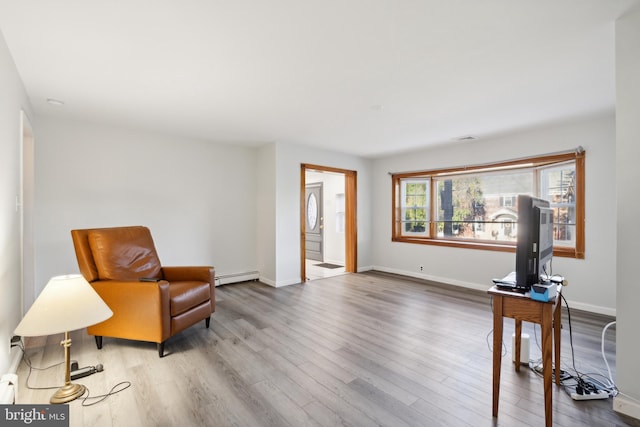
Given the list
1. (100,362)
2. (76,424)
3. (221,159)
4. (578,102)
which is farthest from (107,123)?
(578,102)

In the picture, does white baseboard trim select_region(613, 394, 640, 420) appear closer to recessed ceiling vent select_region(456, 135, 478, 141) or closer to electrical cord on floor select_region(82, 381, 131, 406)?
electrical cord on floor select_region(82, 381, 131, 406)

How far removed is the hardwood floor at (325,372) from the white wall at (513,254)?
490 mm

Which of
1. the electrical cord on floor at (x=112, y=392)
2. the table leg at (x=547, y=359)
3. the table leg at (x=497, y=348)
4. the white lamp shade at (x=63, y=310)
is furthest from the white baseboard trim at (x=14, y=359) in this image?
the table leg at (x=547, y=359)

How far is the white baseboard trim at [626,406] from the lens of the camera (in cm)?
174

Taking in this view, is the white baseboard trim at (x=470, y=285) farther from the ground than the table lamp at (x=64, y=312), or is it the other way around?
the table lamp at (x=64, y=312)

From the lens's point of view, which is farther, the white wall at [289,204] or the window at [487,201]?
the white wall at [289,204]

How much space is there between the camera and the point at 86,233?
2801mm

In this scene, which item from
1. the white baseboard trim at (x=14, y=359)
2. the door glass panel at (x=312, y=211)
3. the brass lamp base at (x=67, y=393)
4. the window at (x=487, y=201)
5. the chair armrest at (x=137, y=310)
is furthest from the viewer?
the door glass panel at (x=312, y=211)

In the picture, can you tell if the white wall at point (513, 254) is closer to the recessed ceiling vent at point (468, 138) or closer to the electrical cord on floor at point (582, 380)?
the recessed ceiling vent at point (468, 138)

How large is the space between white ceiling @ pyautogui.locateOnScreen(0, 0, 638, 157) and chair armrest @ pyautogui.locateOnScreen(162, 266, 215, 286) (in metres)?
1.78

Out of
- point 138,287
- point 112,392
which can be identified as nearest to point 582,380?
point 112,392

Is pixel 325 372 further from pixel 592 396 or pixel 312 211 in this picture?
pixel 312 211

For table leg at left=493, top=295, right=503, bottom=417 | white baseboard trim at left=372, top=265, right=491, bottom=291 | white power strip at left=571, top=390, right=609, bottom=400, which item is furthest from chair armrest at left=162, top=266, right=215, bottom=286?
white baseboard trim at left=372, top=265, right=491, bottom=291

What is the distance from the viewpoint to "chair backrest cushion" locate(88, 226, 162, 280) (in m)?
2.77
